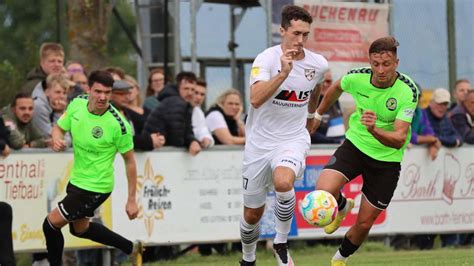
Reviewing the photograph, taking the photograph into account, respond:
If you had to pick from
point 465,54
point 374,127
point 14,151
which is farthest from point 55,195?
point 465,54

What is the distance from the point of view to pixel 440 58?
22.6m

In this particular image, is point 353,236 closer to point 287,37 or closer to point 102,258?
Result: point 287,37

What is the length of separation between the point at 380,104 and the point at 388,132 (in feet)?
1.46

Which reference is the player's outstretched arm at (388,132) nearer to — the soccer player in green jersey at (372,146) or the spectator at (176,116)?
the soccer player in green jersey at (372,146)

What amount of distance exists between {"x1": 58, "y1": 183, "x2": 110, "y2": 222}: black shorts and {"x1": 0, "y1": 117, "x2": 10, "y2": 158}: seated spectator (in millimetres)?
1909

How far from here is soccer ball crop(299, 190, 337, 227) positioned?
1265 cm

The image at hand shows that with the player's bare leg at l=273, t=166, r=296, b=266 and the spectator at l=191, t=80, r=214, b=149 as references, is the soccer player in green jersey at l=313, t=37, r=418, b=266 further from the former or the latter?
the spectator at l=191, t=80, r=214, b=149

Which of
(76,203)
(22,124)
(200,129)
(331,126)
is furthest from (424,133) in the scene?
(76,203)

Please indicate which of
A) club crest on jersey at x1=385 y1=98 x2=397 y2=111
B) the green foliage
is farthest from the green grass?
the green foliage

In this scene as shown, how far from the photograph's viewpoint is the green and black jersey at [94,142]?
14633 mm

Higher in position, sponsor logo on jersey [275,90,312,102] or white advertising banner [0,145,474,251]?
sponsor logo on jersey [275,90,312,102]

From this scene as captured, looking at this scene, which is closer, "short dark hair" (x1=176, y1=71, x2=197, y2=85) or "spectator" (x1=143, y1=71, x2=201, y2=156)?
"spectator" (x1=143, y1=71, x2=201, y2=156)

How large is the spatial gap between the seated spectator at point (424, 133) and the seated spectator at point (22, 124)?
6.15 m

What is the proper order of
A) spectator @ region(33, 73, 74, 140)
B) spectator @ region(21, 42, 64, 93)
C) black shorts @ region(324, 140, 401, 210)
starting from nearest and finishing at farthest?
black shorts @ region(324, 140, 401, 210) → spectator @ region(33, 73, 74, 140) → spectator @ region(21, 42, 64, 93)
